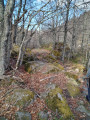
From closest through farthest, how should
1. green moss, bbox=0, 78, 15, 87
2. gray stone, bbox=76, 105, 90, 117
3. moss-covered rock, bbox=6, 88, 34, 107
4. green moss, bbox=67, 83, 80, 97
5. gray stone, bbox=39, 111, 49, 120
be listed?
gray stone, bbox=39, 111, 49, 120
moss-covered rock, bbox=6, 88, 34, 107
gray stone, bbox=76, 105, 90, 117
green moss, bbox=0, 78, 15, 87
green moss, bbox=67, 83, 80, 97

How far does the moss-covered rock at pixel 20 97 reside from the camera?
3.65m

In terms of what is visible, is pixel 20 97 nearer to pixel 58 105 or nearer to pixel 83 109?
pixel 58 105

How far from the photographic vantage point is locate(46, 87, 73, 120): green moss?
3687 mm

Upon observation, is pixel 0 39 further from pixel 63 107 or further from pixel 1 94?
pixel 63 107

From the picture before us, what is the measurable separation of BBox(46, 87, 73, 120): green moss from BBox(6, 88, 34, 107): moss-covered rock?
3.13 ft

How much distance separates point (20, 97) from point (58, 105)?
6.18ft

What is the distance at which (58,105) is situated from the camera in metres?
4.01

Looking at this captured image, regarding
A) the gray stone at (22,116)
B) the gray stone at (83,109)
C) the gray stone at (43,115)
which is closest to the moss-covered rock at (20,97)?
the gray stone at (22,116)

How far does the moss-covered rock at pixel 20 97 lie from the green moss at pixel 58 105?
37.5 inches

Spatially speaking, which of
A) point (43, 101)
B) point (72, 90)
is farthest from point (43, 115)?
point (72, 90)

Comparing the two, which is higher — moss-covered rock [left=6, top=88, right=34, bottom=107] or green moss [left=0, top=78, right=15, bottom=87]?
green moss [left=0, top=78, right=15, bottom=87]

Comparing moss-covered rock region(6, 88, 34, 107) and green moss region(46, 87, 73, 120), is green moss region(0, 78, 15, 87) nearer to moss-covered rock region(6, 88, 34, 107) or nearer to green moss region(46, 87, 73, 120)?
moss-covered rock region(6, 88, 34, 107)

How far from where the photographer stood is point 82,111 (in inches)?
166

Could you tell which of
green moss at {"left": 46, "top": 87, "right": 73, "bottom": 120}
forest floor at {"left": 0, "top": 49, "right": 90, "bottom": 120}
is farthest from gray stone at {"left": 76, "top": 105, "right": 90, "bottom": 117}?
green moss at {"left": 46, "top": 87, "right": 73, "bottom": 120}
